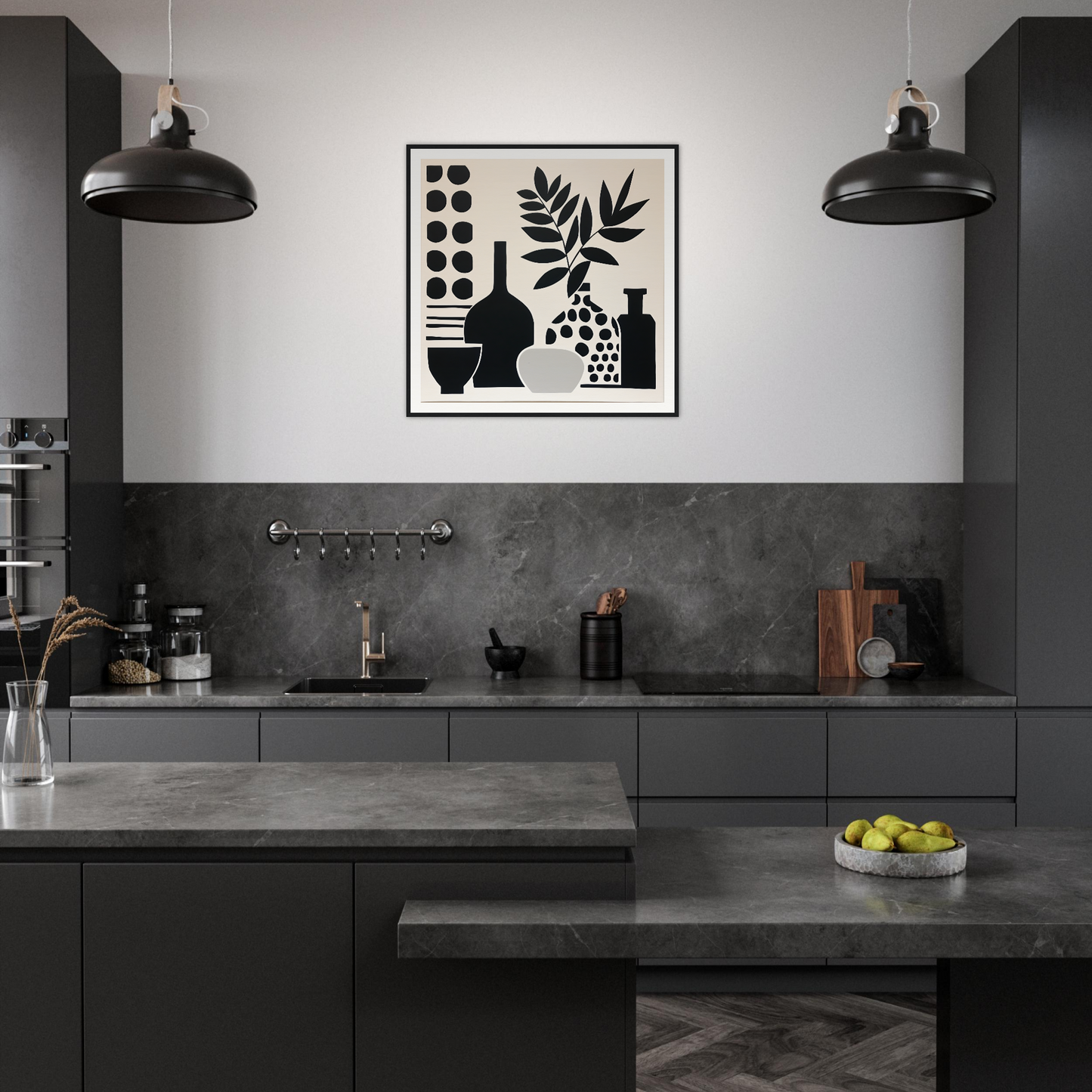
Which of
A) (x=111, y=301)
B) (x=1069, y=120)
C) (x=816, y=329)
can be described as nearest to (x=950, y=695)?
(x=816, y=329)

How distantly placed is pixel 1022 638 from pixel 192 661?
3096 mm

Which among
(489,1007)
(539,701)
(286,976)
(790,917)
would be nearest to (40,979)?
(286,976)

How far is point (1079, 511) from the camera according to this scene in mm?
3840

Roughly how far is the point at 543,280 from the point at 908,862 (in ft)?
9.83

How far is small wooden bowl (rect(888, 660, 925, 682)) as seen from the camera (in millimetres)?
4180

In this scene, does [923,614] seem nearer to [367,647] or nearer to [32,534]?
[367,647]

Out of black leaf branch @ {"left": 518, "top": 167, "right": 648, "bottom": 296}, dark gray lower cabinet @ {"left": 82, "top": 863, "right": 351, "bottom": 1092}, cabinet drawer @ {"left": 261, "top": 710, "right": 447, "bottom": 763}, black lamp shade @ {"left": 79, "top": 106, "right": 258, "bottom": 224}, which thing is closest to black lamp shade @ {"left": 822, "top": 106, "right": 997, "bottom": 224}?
black lamp shade @ {"left": 79, "top": 106, "right": 258, "bottom": 224}

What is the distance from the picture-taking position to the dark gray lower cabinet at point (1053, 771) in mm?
3781

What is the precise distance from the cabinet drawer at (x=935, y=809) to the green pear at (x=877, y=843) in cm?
173

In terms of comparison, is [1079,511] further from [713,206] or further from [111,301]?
[111,301]

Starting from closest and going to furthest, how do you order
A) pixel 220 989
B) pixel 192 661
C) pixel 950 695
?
pixel 220 989, pixel 950 695, pixel 192 661

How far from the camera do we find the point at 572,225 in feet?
14.5

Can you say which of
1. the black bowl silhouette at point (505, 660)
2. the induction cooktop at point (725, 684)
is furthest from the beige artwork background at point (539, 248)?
the induction cooktop at point (725, 684)

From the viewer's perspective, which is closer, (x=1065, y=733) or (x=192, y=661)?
(x=1065, y=733)
